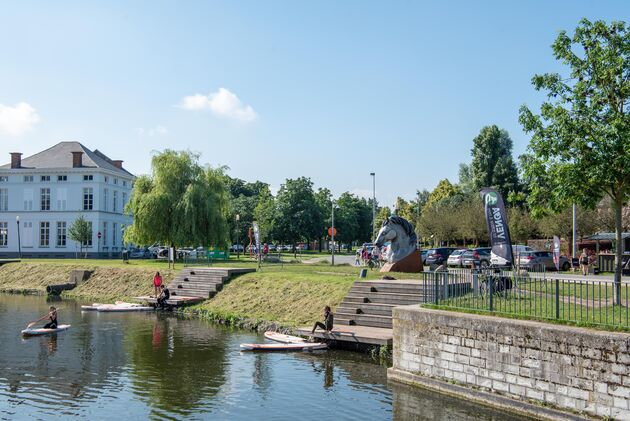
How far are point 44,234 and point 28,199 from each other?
437 cm

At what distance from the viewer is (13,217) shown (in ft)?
227

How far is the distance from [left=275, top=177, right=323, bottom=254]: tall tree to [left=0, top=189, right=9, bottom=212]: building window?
105 ft

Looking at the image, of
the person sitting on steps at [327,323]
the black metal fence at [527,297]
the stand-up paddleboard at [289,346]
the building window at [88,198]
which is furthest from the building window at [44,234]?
the black metal fence at [527,297]

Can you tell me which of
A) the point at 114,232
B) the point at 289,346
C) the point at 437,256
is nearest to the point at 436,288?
the point at 289,346

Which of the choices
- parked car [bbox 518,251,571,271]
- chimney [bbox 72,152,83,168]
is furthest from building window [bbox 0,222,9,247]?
parked car [bbox 518,251,571,271]

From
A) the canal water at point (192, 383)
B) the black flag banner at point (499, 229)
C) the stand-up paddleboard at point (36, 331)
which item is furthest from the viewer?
the stand-up paddleboard at point (36, 331)

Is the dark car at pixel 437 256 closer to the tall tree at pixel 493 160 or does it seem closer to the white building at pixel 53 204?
the tall tree at pixel 493 160

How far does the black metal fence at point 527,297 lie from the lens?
13.3 meters

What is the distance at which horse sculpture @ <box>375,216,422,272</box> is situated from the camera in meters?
28.5

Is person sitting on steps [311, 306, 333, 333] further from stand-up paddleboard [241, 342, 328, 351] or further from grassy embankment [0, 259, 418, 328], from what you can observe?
grassy embankment [0, 259, 418, 328]

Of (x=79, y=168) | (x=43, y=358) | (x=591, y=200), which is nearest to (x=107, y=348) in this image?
(x=43, y=358)

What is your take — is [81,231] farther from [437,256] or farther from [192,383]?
[192,383]

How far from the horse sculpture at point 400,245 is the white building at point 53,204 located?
153ft

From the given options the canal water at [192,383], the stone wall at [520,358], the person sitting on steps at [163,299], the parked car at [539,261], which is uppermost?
the parked car at [539,261]
